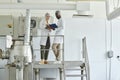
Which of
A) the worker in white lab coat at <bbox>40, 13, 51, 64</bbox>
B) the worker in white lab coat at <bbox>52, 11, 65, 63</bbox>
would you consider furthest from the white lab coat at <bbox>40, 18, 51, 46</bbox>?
the worker in white lab coat at <bbox>52, 11, 65, 63</bbox>

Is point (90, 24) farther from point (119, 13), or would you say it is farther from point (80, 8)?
point (80, 8)

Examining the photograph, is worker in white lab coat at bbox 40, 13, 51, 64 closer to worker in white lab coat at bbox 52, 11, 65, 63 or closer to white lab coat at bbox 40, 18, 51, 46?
white lab coat at bbox 40, 18, 51, 46

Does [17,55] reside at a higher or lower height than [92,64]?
higher

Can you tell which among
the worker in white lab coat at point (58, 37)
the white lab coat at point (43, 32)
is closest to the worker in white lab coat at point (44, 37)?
the white lab coat at point (43, 32)

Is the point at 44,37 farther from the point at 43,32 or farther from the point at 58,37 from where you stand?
the point at 58,37

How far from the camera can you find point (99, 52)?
7.38 meters

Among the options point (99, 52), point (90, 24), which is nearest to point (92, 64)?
point (99, 52)

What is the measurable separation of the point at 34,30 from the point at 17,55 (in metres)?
4.23

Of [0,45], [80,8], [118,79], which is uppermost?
[80,8]

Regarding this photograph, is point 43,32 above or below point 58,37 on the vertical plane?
above

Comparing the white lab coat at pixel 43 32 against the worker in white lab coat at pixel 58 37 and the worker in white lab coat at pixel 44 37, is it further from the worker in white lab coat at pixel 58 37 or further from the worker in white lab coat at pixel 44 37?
the worker in white lab coat at pixel 58 37

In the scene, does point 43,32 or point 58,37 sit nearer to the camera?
point 58,37

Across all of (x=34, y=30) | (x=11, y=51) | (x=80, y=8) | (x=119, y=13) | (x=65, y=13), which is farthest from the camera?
(x=65, y=13)

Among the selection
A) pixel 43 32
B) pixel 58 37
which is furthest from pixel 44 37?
pixel 58 37
